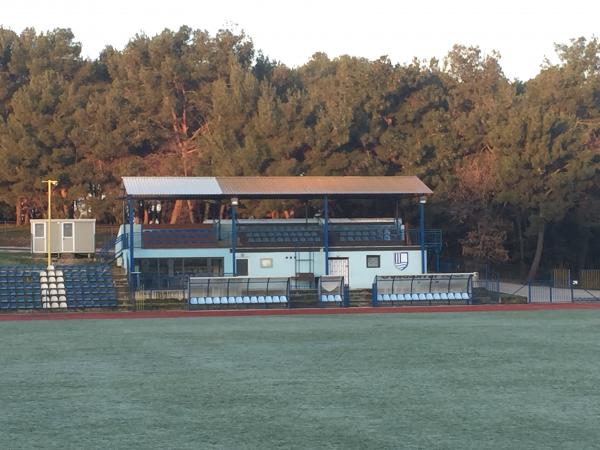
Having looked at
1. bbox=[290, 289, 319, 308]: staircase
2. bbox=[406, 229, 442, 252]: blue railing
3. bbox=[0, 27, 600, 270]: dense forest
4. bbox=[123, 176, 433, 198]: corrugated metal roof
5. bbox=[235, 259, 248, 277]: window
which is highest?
bbox=[0, 27, 600, 270]: dense forest

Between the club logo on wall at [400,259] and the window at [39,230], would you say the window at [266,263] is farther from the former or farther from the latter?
the window at [39,230]

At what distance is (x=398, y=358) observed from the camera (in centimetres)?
2202

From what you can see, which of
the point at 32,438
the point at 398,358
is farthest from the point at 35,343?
the point at 32,438

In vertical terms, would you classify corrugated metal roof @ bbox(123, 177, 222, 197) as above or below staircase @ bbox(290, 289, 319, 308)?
above

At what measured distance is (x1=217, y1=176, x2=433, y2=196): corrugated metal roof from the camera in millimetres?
45750

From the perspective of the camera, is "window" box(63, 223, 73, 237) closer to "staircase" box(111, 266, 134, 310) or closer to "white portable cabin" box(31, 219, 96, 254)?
"white portable cabin" box(31, 219, 96, 254)

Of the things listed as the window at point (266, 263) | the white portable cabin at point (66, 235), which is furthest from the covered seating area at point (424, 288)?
the white portable cabin at point (66, 235)

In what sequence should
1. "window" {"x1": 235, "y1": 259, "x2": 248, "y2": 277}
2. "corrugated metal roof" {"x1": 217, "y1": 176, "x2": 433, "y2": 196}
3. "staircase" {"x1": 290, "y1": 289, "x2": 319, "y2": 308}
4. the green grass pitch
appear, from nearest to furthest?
the green grass pitch → "staircase" {"x1": 290, "y1": 289, "x2": 319, "y2": 308} → "window" {"x1": 235, "y1": 259, "x2": 248, "y2": 277} → "corrugated metal roof" {"x1": 217, "y1": 176, "x2": 433, "y2": 196}

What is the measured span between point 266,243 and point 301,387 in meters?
28.9

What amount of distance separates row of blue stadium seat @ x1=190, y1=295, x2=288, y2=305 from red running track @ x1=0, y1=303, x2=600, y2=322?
30.3 inches

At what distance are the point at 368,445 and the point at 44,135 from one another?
55396 mm

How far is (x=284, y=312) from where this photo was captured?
125 feet

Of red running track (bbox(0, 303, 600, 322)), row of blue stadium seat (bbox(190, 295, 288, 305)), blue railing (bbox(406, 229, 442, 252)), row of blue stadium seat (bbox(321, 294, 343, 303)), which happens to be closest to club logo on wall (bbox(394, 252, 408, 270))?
blue railing (bbox(406, 229, 442, 252))

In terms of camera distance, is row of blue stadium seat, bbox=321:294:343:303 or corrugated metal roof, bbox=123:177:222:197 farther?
corrugated metal roof, bbox=123:177:222:197
